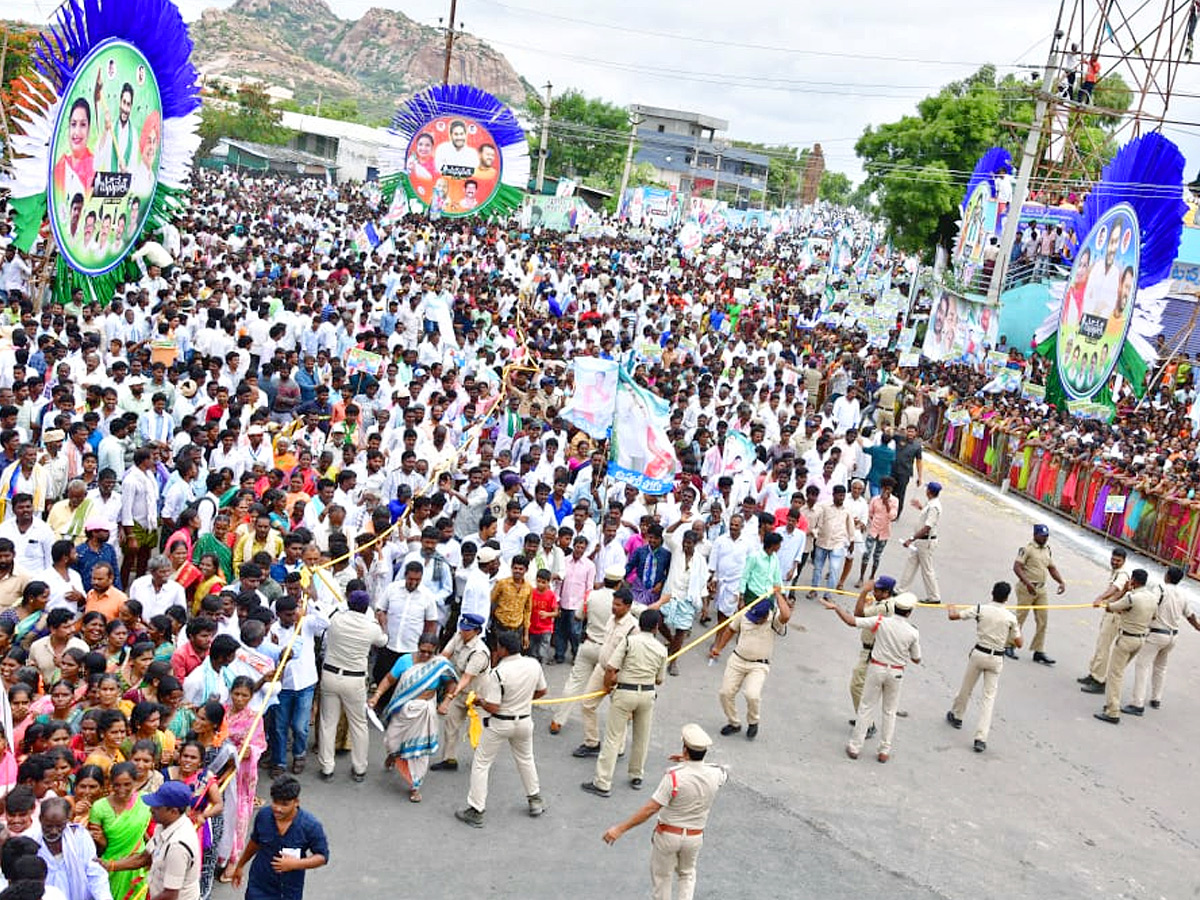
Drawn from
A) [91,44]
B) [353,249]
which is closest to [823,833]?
[91,44]

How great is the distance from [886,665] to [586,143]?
65169 millimetres

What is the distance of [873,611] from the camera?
9.16 metres

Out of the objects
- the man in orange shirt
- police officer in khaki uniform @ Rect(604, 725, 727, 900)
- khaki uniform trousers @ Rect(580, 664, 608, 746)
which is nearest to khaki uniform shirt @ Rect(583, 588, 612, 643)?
khaki uniform trousers @ Rect(580, 664, 608, 746)

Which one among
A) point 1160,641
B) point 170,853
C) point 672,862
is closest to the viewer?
point 170,853

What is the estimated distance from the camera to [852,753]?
8906mm

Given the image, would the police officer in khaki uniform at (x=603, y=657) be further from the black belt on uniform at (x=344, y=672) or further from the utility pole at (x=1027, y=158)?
the utility pole at (x=1027, y=158)

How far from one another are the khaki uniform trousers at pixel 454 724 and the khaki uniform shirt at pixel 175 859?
8.72ft

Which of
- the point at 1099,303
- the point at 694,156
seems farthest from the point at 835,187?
the point at 1099,303

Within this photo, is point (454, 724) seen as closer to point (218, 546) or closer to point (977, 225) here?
point (218, 546)

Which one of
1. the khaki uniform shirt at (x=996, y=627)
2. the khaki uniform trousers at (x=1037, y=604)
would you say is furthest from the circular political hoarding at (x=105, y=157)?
the khaki uniform trousers at (x=1037, y=604)

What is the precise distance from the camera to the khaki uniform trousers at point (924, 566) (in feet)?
39.9

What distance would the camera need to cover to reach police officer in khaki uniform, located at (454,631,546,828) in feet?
23.8

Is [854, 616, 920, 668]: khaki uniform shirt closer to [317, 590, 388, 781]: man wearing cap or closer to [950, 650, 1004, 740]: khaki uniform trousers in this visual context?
[950, 650, 1004, 740]: khaki uniform trousers

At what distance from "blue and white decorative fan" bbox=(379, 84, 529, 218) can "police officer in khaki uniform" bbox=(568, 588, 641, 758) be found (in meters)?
19.6
